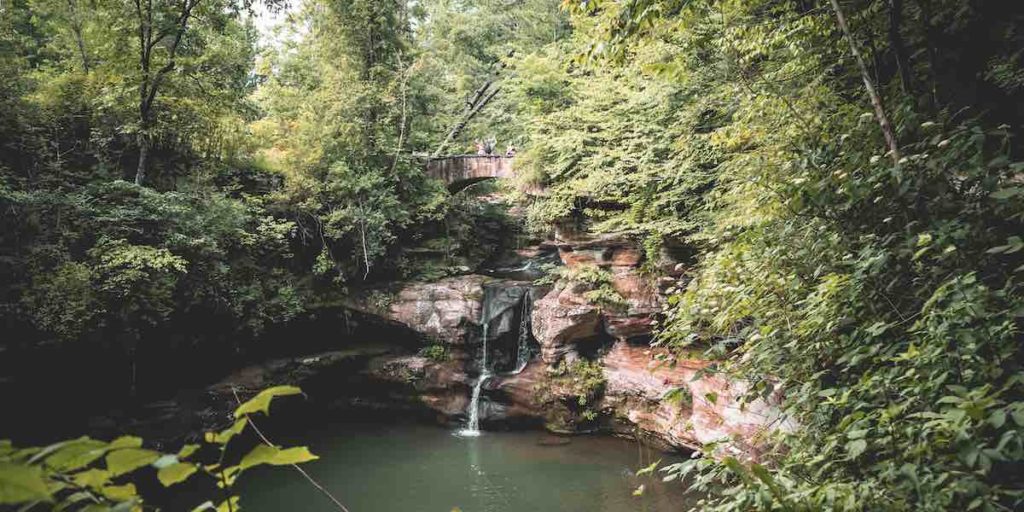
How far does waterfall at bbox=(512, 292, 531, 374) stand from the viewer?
1249 centimetres

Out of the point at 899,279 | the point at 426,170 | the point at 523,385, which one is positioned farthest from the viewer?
the point at 426,170

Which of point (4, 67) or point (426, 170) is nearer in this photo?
point (4, 67)

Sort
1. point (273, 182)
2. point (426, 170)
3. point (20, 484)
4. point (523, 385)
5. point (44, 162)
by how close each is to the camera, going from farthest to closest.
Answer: point (426, 170)
point (273, 182)
point (523, 385)
point (44, 162)
point (20, 484)

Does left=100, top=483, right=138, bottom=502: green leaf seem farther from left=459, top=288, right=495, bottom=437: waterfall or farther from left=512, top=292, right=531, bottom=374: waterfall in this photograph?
left=512, top=292, right=531, bottom=374: waterfall

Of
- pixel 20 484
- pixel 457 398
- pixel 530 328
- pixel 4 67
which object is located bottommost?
pixel 457 398

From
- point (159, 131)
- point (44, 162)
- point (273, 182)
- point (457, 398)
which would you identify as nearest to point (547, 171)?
point (457, 398)

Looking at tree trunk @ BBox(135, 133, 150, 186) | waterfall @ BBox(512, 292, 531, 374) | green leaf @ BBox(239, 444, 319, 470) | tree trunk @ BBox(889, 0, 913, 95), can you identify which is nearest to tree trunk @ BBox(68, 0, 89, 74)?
tree trunk @ BBox(135, 133, 150, 186)

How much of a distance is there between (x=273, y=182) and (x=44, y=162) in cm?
448

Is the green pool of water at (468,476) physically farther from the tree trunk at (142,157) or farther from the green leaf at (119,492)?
the green leaf at (119,492)

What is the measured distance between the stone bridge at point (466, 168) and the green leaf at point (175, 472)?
14624 mm

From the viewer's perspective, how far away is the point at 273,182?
12547 mm

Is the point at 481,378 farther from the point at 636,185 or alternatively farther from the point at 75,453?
the point at 75,453

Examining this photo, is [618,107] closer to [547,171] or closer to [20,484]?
[547,171]

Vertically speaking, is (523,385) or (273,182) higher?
(273,182)
